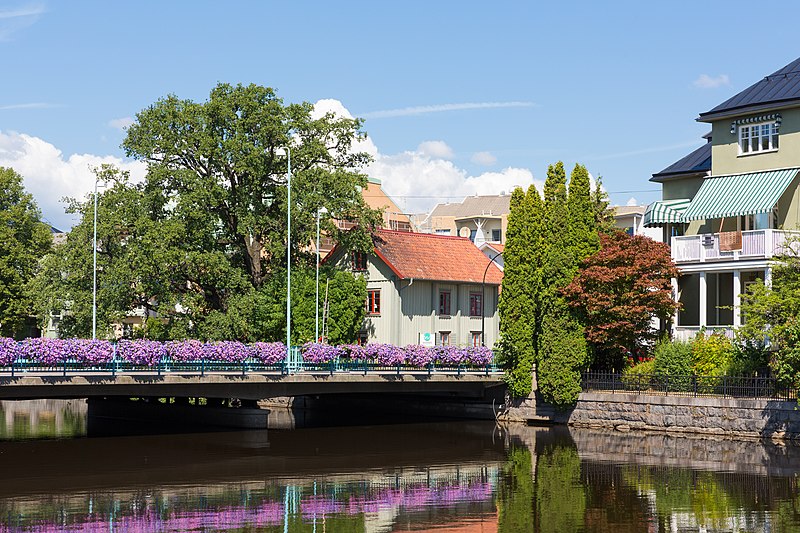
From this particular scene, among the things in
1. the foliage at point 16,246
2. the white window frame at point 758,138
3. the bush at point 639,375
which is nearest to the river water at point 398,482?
the bush at point 639,375

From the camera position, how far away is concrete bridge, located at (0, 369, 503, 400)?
46.3 metres

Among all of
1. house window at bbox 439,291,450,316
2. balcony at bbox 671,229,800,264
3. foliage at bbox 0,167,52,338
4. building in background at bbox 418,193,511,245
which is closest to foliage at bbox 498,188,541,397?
balcony at bbox 671,229,800,264

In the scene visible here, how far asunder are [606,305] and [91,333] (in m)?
30.8

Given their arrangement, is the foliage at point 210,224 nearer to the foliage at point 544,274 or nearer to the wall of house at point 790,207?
the foliage at point 544,274

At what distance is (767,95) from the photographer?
186ft

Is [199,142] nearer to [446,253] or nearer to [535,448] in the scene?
[446,253]

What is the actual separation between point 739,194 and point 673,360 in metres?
9.03

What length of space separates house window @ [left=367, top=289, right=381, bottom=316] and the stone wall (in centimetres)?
2012

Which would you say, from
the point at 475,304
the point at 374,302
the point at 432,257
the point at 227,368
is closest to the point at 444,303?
the point at 475,304

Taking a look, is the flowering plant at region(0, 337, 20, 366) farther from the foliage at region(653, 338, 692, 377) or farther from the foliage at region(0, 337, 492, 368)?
the foliage at region(653, 338, 692, 377)

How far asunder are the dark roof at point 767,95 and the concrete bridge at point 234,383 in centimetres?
1802

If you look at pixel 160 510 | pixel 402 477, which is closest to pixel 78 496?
pixel 160 510

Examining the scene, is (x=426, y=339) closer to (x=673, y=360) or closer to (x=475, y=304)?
(x=475, y=304)

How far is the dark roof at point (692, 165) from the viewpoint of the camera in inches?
2442
